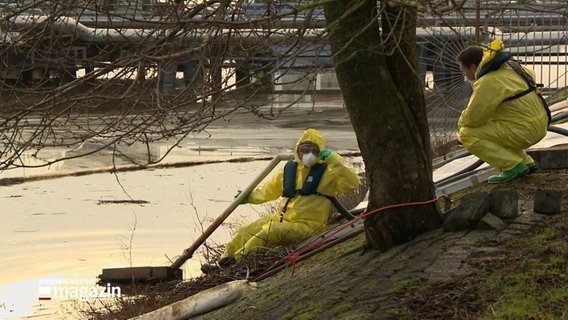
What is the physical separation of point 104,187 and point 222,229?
A: 4.68 meters

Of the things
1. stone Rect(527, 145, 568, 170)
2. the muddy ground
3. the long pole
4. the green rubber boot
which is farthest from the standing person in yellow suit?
stone Rect(527, 145, 568, 170)

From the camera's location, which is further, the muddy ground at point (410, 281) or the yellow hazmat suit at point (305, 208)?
the yellow hazmat suit at point (305, 208)

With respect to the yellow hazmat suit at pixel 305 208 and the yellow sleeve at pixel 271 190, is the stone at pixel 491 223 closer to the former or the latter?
the yellow hazmat suit at pixel 305 208

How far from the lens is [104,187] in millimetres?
19578

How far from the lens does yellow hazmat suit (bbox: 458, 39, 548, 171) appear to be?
963 cm

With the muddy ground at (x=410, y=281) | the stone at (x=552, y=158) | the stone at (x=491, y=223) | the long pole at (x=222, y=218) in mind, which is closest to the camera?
the muddy ground at (x=410, y=281)

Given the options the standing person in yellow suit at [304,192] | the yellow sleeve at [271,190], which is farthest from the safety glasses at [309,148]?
the yellow sleeve at [271,190]

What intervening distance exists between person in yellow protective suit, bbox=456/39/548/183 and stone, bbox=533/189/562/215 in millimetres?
1279

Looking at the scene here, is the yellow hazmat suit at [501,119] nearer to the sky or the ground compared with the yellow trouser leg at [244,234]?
nearer to the sky

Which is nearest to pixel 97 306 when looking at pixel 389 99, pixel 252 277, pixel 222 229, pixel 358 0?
pixel 252 277

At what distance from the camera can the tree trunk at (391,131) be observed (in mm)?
8422

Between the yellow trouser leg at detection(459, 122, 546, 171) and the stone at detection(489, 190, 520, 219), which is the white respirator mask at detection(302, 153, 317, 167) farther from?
the stone at detection(489, 190, 520, 219)

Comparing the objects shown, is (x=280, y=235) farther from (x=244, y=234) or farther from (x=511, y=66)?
(x=511, y=66)

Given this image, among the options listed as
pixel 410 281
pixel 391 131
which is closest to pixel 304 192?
pixel 391 131
